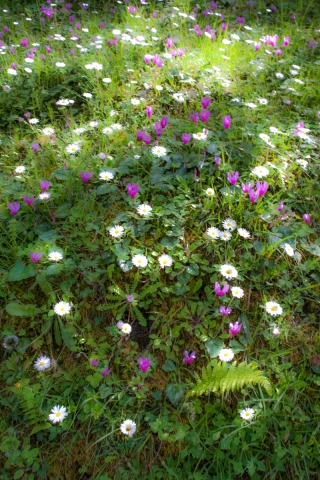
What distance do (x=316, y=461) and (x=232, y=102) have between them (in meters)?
2.57

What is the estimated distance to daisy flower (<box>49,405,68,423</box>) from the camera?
6.07 ft

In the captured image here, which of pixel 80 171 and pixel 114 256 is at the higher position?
pixel 80 171

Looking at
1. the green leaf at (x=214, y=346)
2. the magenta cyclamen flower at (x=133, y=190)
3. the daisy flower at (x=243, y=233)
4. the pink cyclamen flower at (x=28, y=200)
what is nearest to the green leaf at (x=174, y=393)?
the green leaf at (x=214, y=346)

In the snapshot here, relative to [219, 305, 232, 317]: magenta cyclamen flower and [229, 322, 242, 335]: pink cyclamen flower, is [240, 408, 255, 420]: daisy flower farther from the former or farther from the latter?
[219, 305, 232, 317]: magenta cyclamen flower

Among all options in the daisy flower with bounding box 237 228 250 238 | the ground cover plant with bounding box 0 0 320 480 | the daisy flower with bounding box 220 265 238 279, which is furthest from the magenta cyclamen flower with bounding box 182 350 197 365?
the daisy flower with bounding box 237 228 250 238

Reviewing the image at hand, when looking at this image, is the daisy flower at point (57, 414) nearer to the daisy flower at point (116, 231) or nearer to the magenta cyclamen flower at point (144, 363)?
the magenta cyclamen flower at point (144, 363)

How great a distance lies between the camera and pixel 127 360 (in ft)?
6.63

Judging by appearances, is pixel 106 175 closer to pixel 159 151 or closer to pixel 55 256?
pixel 159 151

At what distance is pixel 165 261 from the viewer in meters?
2.19

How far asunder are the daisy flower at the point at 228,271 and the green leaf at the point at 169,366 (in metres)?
0.57

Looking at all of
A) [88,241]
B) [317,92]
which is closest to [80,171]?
[88,241]

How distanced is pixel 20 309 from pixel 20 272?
20cm

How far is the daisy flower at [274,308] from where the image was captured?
2.13 m

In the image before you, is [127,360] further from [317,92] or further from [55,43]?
[55,43]
